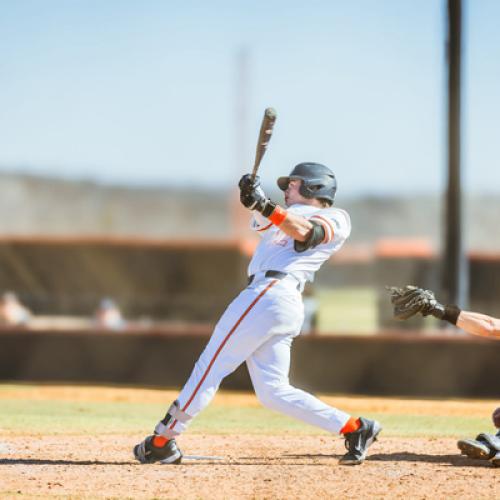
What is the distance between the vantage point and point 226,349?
5984 mm

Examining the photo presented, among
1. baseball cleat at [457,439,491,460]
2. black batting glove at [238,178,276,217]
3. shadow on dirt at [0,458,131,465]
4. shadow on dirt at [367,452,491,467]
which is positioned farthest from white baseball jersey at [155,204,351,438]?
baseball cleat at [457,439,491,460]

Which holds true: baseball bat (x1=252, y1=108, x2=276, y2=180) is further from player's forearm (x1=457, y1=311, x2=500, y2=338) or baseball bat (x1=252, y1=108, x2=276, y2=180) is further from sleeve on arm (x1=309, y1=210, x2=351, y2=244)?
player's forearm (x1=457, y1=311, x2=500, y2=338)

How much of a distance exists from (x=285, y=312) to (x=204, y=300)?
62.1ft

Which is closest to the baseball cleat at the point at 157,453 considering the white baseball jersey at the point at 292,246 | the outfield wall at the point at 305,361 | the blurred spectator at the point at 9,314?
the white baseball jersey at the point at 292,246

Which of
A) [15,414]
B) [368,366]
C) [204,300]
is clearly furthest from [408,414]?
[204,300]

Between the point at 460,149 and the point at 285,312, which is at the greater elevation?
the point at 460,149

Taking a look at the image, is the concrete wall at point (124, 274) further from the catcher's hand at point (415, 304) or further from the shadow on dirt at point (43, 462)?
the catcher's hand at point (415, 304)

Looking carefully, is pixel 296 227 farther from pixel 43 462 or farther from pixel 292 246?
pixel 43 462

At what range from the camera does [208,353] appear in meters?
6.01

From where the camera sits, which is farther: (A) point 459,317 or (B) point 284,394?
(A) point 459,317

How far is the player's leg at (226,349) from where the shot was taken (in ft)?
19.5

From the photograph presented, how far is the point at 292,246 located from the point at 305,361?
6323 mm

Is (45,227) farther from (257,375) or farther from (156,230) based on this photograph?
(257,375)

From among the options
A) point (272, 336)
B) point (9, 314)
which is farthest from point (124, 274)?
point (272, 336)
